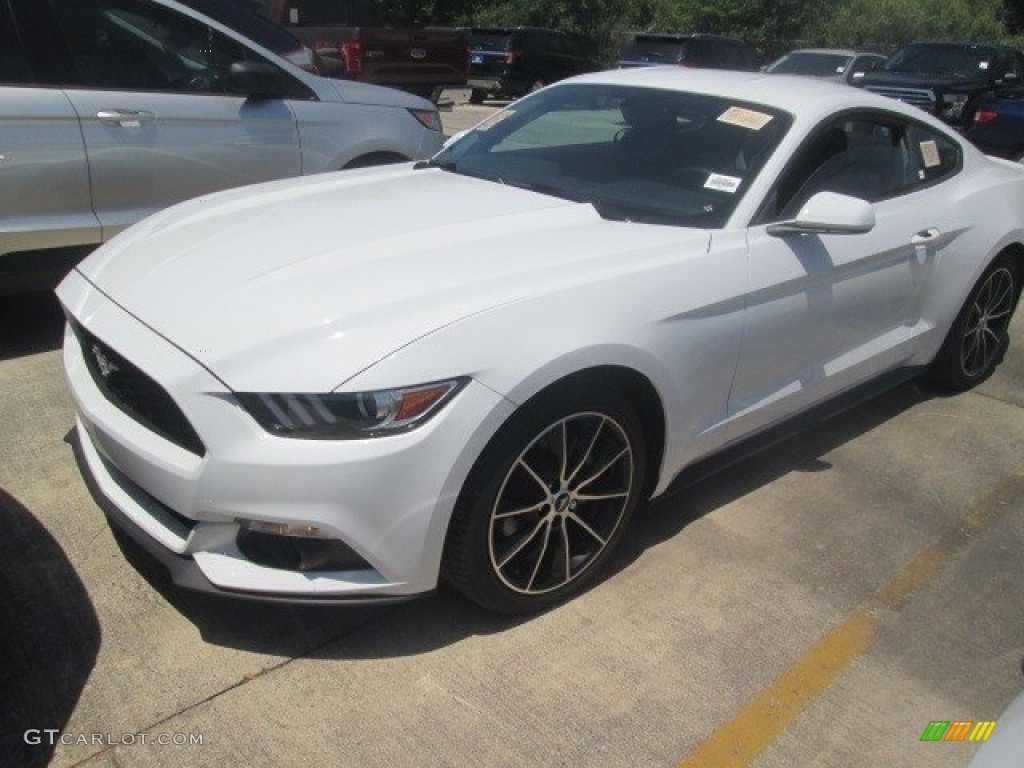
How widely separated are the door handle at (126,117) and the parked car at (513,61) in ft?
54.3

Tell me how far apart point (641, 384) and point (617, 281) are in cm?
33

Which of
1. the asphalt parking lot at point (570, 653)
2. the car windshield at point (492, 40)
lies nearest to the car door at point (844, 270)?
the asphalt parking lot at point (570, 653)

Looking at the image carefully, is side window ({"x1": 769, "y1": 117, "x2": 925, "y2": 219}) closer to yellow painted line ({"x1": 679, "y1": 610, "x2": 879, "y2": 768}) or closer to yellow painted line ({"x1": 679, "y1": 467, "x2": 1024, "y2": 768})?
yellow painted line ({"x1": 679, "y1": 467, "x2": 1024, "y2": 768})

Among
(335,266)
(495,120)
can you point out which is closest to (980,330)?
(495,120)

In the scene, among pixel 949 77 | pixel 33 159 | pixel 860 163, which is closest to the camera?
pixel 860 163

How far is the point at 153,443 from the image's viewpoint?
8.23ft

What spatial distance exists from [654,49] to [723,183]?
57.9 ft

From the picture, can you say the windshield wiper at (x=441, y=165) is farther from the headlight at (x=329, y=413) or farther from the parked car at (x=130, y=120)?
the headlight at (x=329, y=413)

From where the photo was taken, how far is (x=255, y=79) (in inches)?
192

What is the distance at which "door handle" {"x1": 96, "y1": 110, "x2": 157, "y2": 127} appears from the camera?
4469mm

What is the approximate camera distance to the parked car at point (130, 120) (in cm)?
429

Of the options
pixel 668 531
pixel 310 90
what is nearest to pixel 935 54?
pixel 310 90

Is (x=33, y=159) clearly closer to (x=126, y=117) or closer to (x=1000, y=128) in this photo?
(x=126, y=117)

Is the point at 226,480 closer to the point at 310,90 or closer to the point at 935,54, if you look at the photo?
the point at 310,90
